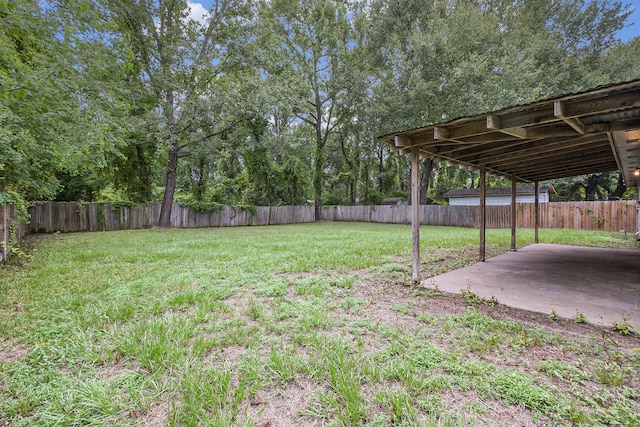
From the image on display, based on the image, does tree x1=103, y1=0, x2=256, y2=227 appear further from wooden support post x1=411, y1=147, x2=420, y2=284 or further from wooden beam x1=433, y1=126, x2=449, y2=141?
wooden beam x1=433, y1=126, x2=449, y2=141

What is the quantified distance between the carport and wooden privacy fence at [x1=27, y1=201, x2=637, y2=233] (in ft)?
27.3

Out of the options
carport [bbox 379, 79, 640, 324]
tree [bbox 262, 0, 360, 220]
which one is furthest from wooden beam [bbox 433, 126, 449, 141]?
tree [bbox 262, 0, 360, 220]

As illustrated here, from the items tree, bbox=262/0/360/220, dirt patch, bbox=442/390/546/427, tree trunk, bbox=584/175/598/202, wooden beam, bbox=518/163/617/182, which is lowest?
dirt patch, bbox=442/390/546/427

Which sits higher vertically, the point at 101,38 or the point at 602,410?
the point at 101,38

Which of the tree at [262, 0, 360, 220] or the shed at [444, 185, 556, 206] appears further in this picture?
the shed at [444, 185, 556, 206]

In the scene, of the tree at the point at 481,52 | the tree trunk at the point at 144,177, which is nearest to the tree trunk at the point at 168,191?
the tree trunk at the point at 144,177

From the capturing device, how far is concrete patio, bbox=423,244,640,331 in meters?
2.84

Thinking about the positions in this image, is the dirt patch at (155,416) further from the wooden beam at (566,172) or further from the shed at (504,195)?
the shed at (504,195)

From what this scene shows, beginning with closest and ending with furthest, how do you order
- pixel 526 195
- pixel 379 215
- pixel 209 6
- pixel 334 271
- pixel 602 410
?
pixel 602 410 → pixel 334 271 → pixel 209 6 → pixel 526 195 → pixel 379 215

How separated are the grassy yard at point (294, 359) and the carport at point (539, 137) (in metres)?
1.60

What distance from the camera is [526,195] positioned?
17969 mm

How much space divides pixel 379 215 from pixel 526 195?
9.40m

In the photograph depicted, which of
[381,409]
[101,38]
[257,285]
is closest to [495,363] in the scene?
[381,409]

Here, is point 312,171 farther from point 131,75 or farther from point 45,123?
point 45,123
